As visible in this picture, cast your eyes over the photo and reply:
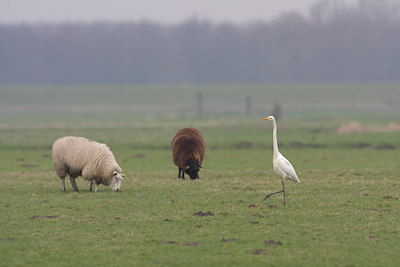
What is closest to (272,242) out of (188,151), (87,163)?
(87,163)

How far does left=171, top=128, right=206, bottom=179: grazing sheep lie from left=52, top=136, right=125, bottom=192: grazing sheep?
10.3ft

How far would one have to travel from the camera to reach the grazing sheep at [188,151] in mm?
19375

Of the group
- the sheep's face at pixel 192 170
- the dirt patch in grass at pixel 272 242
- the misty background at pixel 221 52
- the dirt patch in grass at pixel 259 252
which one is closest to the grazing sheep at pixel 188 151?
the sheep's face at pixel 192 170

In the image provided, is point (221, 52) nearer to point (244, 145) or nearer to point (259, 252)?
point (244, 145)

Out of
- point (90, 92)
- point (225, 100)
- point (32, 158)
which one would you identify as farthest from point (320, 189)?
point (90, 92)

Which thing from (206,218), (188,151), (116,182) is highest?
(188,151)

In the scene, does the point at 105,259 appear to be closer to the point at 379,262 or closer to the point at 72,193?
the point at 379,262

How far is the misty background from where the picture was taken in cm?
14612

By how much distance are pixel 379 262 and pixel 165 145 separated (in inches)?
966

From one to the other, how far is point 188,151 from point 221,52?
138908 millimetres

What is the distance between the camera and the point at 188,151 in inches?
778

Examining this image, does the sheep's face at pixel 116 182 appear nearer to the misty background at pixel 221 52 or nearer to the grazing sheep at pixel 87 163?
the grazing sheep at pixel 87 163

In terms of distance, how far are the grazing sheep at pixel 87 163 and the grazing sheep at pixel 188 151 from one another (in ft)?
10.3

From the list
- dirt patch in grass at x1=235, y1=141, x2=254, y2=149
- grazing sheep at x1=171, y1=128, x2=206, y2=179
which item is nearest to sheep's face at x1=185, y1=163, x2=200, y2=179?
grazing sheep at x1=171, y1=128, x2=206, y2=179
